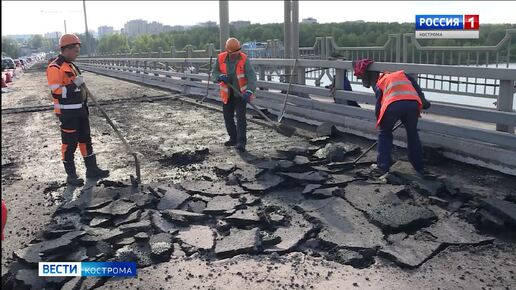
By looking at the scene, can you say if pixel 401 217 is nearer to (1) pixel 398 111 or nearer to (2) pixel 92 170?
(1) pixel 398 111

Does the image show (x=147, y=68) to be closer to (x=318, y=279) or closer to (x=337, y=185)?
(x=337, y=185)

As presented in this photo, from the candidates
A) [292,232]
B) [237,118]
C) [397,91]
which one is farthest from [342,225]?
[237,118]

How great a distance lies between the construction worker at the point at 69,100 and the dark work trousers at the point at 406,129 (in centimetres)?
362

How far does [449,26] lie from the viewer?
34.7 feet

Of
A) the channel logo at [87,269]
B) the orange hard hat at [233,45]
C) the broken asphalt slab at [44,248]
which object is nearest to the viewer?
the channel logo at [87,269]

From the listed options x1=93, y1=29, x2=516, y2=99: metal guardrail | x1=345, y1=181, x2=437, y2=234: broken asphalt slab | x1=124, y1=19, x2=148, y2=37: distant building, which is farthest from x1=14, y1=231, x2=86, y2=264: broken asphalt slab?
x1=124, y1=19, x2=148, y2=37: distant building

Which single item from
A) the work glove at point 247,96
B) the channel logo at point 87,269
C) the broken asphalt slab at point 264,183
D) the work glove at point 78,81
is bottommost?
the channel logo at point 87,269

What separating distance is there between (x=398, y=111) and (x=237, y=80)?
2.93 metres

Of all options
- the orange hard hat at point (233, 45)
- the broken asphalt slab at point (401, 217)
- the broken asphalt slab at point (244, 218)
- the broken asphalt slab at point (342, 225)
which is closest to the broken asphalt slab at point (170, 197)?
the broken asphalt slab at point (244, 218)

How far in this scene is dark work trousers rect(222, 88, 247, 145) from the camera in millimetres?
7301

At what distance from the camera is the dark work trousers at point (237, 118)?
24.0ft

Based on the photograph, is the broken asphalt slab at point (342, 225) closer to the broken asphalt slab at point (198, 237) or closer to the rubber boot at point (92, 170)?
the broken asphalt slab at point (198, 237)

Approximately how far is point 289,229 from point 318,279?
85 cm

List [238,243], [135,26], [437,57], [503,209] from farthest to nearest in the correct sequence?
[135,26] < [437,57] < [503,209] < [238,243]
